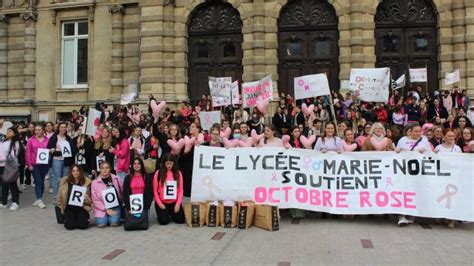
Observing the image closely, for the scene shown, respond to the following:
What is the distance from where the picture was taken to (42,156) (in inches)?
437

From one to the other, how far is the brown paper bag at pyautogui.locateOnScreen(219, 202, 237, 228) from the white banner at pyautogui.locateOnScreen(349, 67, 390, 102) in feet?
24.9

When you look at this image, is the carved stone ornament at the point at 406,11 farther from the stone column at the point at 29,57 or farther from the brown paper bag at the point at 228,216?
the stone column at the point at 29,57

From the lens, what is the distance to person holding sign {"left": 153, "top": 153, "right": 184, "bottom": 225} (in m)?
8.87

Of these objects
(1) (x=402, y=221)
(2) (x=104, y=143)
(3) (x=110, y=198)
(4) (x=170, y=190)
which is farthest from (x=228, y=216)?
(2) (x=104, y=143)

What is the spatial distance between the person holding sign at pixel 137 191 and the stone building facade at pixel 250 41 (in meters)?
11.1

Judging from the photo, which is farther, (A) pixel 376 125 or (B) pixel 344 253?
(A) pixel 376 125

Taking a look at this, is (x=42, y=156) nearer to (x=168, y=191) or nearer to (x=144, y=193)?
(x=144, y=193)

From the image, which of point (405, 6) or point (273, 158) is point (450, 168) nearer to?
point (273, 158)

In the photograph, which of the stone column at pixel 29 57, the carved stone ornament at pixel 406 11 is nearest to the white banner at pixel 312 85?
the carved stone ornament at pixel 406 11

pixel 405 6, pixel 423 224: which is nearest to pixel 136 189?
pixel 423 224

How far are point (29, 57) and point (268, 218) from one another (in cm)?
1967

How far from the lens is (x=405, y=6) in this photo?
63.3 ft

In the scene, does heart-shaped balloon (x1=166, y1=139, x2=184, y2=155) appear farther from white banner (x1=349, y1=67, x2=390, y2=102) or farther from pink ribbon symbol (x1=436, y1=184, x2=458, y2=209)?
white banner (x1=349, y1=67, x2=390, y2=102)

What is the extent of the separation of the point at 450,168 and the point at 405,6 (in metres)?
12.4
